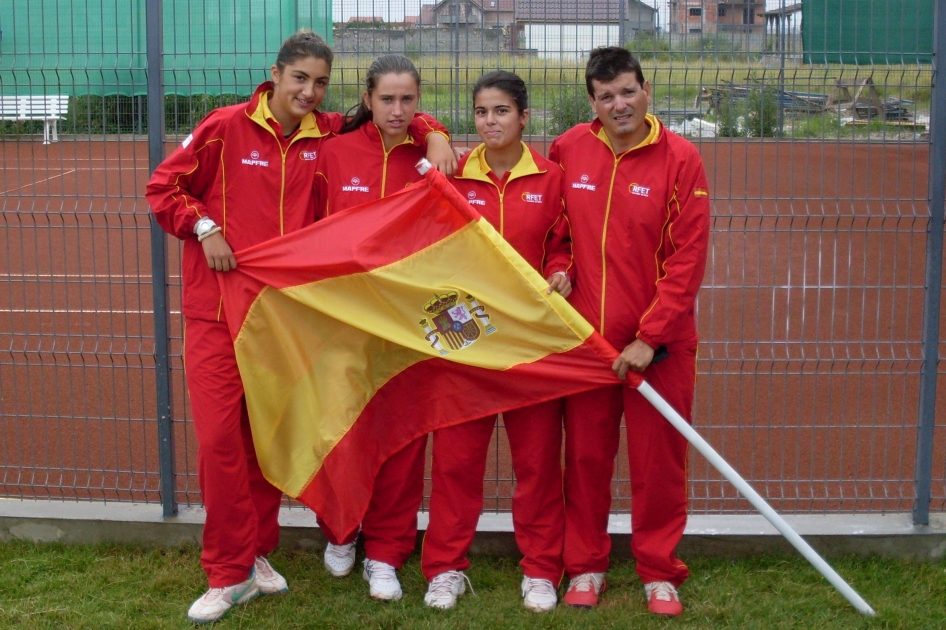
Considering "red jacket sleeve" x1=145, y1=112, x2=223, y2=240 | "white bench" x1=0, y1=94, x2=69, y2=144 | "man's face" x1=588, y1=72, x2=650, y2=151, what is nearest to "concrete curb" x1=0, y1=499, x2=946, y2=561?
"red jacket sleeve" x1=145, y1=112, x2=223, y2=240

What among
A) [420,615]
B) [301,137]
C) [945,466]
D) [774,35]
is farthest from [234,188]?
[945,466]

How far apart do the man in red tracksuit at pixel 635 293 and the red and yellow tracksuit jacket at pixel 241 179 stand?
3.56 feet

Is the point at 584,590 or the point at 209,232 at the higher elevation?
the point at 209,232

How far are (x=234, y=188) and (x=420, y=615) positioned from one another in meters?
1.91

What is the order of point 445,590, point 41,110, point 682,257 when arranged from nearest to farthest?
point 682,257, point 445,590, point 41,110

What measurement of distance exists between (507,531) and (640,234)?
1714 mm

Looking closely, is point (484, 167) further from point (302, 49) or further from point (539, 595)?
point (539, 595)

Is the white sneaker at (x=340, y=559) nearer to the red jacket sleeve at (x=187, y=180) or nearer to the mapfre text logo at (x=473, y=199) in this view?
the red jacket sleeve at (x=187, y=180)

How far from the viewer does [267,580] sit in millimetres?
4664

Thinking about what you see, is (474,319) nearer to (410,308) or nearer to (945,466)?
(410,308)

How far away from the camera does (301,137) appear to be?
439cm

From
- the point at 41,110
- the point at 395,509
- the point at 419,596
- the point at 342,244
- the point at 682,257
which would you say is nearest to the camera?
the point at 682,257

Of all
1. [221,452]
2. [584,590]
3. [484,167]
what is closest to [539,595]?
[584,590]

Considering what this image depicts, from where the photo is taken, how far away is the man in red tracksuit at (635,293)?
4086 millimetres
